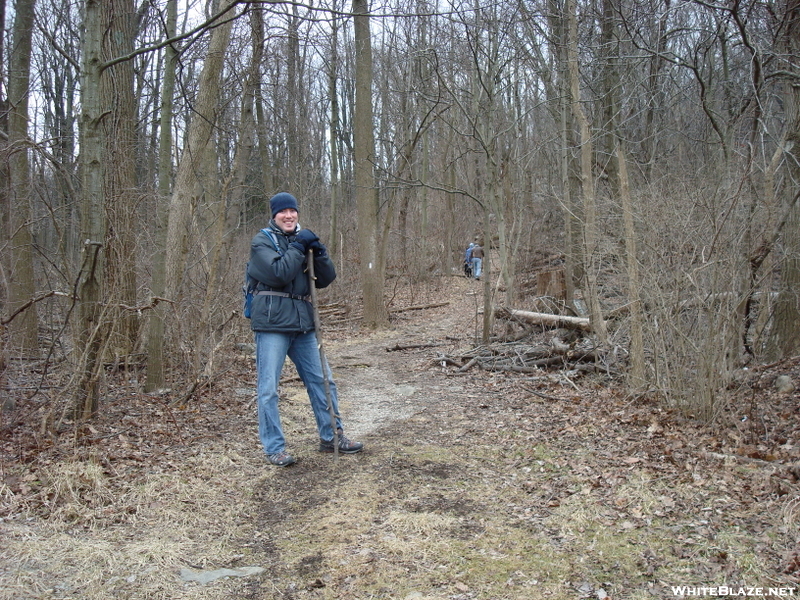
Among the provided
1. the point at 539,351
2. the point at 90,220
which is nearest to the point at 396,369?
the point at 539,351

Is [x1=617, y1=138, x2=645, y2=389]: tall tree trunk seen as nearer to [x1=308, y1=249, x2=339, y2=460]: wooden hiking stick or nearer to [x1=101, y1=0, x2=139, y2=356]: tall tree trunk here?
[x1=308, y1=249, x2=339, y2=460]: wooden hiking stick

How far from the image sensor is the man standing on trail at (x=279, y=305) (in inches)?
191

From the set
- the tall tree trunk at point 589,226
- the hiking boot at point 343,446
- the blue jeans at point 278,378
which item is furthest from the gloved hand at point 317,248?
the tall tree trunk at point 589,226

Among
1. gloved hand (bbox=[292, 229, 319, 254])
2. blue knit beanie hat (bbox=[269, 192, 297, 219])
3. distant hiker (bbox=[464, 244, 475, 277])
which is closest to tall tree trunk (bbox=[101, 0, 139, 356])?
blue knit beanie hat (bbox=[269, 192, 297, 219])

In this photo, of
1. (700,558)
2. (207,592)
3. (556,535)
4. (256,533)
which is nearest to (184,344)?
(256,533)

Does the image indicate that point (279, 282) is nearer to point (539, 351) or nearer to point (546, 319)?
point (539, 351)

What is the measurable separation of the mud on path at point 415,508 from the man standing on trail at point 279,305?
480mm

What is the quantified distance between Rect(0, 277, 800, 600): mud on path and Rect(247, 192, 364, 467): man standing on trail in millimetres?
480

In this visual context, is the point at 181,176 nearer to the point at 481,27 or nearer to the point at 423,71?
the point at 481,27

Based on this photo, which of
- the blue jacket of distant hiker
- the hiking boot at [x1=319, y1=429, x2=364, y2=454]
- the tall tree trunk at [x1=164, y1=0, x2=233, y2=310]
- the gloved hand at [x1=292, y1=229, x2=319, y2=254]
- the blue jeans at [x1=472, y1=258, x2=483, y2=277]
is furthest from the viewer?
the blue jeans at [x1=472, y1=258, x2=483, y2=277]

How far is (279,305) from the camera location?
4.91 m

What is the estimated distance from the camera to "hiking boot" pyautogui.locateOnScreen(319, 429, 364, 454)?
5230mm

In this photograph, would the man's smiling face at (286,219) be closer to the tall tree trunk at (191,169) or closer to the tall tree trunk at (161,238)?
the tall tree trunk at (191,169)

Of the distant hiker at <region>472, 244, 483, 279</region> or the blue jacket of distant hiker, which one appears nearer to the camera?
the blue jacket of distant hiker
